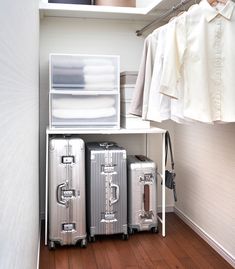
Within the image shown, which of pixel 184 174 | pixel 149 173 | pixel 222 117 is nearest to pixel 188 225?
pixel 184 174

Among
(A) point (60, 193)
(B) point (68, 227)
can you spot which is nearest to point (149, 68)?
(A) point (60, 193)

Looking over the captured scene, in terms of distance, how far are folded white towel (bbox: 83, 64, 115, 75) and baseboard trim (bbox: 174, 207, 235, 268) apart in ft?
5.22

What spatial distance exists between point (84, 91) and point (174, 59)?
1.12 metres

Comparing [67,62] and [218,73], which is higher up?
[67,62]

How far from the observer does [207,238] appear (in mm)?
2828

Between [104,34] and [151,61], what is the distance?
1.03 meters

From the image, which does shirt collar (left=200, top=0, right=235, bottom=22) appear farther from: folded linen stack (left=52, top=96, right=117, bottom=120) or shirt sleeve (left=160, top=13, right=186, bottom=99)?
folded linen stack (left=52, top=96, right=117, bottom=120)

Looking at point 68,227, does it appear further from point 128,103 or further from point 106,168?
point 128,103

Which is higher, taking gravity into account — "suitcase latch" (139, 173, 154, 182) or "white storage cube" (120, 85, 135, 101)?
"white storage cube" (120, 85, 135, 101)

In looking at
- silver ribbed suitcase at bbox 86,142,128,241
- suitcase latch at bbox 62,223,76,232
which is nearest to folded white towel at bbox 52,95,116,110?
silver ribbed suitcase at bbox 86,142,128,241

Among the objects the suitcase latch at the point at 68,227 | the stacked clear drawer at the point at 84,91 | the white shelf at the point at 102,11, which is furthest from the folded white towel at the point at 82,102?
the suitcase latch at the point at 68,227

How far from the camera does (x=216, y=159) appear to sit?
2.67 m

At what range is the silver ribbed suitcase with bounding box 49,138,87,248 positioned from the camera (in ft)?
9.00

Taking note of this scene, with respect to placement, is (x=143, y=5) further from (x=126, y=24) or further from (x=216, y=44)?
(x=216, y=44)
